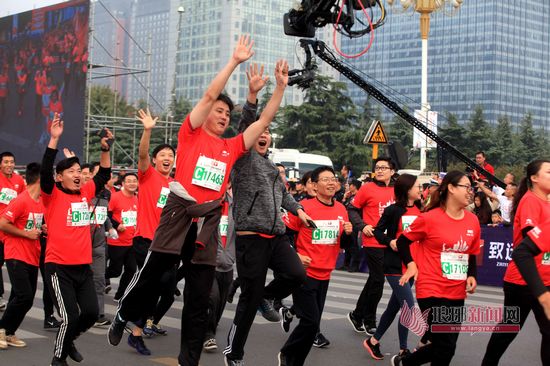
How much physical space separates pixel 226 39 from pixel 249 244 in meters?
116

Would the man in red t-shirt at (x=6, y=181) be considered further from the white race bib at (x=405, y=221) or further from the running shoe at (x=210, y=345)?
the white race bib at (x=405, y=221)

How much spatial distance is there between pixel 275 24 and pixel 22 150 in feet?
290

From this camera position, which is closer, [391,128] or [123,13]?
[391,128]

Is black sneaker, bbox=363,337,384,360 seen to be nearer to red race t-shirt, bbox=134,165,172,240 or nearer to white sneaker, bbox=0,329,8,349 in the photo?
red race t-shirt, bbox=134,165,172,240

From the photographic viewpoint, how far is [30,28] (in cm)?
3133

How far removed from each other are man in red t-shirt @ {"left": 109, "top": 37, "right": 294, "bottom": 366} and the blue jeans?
2.67 meters

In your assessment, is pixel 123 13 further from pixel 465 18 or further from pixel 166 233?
pixel 166 233

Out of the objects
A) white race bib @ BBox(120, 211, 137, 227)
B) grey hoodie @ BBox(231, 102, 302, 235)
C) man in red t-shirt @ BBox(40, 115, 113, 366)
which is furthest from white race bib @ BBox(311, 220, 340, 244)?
white race bib @ BBox(120, 211, 137, 227)

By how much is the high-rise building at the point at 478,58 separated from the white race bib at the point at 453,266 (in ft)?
343

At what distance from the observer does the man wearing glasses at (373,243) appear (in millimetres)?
9102

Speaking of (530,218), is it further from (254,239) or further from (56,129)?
(56,129)

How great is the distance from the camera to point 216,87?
216 inches

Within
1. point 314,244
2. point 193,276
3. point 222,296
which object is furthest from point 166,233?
point 222,296

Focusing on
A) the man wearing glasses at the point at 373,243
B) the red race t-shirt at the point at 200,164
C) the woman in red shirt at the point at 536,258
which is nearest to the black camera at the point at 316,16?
A: the man wearing glasses at the point at 373,243
